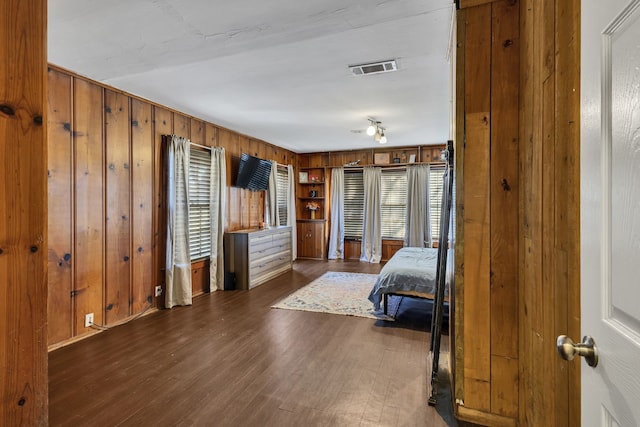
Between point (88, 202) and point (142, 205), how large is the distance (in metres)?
0.64

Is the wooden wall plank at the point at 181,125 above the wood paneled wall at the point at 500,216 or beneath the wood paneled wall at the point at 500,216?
above

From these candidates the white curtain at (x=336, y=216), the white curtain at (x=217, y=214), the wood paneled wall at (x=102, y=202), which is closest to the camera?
the wood paneled wall at (x=102, y=202)

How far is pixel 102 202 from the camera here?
3275mm

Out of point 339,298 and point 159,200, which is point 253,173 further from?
point 339,298

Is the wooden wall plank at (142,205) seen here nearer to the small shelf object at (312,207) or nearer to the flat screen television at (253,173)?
the flat screen television at (253,173)

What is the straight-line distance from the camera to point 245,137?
5699 millimetres

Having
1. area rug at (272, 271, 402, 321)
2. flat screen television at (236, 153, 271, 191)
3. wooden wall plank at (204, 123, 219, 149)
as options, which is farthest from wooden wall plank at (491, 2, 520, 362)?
flat screen television at (236, 153, 271, 191)

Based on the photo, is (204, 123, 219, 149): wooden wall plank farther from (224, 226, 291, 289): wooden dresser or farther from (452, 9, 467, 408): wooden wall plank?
(452, 9, 467, 408): wooden wall plank

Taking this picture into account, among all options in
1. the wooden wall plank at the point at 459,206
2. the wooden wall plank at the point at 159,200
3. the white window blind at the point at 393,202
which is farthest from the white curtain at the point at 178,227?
the white window blind at the point at 393,202

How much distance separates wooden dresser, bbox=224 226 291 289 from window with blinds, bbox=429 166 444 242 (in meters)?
3.32

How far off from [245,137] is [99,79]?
2848 millimetres

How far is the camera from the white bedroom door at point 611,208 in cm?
57

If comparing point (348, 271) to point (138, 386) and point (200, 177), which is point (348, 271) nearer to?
point (200, 177)

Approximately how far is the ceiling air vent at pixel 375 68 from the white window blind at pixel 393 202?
4397mm
